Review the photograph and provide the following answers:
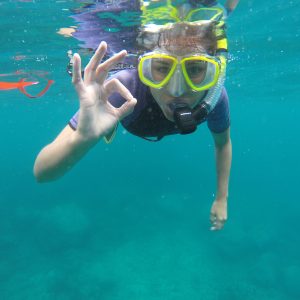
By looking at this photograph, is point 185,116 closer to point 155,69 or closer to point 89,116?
point 155,69

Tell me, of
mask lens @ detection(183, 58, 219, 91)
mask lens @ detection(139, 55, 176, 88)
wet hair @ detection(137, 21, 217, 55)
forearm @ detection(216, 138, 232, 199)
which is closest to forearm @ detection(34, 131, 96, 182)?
mask lens @ detection(139, 55, 176, 88)

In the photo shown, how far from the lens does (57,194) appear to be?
24188mm

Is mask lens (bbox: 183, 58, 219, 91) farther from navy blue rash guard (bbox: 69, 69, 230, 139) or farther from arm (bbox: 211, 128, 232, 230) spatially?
arm (bbox: 211, 128, 232, 230)

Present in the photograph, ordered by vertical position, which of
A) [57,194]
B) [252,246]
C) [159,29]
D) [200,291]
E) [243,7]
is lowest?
[57,194]

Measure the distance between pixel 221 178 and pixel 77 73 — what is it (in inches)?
154

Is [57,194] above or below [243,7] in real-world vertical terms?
below

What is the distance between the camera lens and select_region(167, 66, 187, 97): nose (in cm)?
387

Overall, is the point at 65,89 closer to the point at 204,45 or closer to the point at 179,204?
the point at 179,204

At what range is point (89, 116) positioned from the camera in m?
3.02

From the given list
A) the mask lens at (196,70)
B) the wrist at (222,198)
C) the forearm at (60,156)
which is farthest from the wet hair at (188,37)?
the wrist at (222,198)

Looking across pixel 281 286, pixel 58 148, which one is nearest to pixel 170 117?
pixel 58 148

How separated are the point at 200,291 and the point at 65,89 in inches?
872

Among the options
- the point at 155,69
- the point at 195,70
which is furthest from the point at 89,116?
the point at 195,70

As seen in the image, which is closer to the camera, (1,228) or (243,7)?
(243,7)
